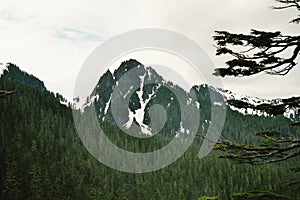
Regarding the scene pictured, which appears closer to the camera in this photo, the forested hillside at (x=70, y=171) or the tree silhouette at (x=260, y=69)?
the tree silhouette at (x=260, y=69)

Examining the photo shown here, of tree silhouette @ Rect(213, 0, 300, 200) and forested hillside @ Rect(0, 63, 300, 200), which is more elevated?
forested hillside @ Rect(0, 63, 300, 200)

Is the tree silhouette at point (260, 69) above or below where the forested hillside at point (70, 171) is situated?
below

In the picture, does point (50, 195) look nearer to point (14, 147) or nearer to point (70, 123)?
point (14, 147)

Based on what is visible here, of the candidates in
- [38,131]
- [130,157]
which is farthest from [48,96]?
[130,157]

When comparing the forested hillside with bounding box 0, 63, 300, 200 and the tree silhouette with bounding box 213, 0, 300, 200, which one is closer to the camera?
the tree silhouette with bounding box 213, 0, 300, 200

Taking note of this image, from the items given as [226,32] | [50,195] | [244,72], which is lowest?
[244,72]

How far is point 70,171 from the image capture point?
8850cm

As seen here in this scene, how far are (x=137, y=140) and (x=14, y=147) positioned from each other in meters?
54.7

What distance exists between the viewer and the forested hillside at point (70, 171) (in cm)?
7888

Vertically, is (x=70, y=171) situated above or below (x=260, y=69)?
above

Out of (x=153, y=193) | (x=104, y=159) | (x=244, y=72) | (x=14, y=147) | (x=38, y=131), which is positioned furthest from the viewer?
(x=104, y=159)

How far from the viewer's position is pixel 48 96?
444 ft

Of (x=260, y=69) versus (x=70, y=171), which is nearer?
(x=260, y=69)

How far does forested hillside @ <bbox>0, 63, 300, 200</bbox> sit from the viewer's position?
259 feet
